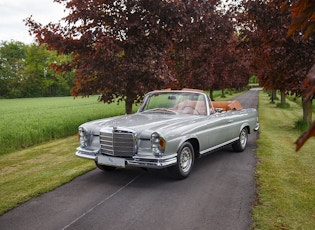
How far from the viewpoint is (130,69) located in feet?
27.5

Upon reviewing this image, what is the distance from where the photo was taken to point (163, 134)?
4957 millimetres

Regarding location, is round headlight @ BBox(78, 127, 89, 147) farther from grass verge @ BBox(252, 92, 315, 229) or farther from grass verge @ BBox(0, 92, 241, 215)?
grass verge @ BBox(252, 92, 315, 229)

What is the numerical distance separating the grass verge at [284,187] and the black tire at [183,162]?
52.6 inches

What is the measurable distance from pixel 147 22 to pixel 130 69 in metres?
1.60

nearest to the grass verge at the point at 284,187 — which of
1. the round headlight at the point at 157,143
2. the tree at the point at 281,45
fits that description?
the round headlight at the point at 157,143

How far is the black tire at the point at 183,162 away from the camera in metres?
5.33

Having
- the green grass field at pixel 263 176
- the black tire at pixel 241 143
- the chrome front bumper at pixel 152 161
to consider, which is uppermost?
the chrome front bumper at pixel 152 161

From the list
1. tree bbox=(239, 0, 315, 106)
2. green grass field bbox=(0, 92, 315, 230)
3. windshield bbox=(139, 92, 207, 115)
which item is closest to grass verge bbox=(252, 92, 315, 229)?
green grass field bbox=(0, 92, 315, 230)

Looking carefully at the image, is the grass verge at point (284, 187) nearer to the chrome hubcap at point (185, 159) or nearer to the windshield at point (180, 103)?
the chrome hubcap at point (185, 159)

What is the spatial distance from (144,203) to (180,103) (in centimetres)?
291

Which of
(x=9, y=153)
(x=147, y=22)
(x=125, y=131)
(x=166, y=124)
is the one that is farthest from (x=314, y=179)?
(x=9, y=153)

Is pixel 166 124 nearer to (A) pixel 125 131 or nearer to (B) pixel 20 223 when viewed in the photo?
(A) pixel 125 131

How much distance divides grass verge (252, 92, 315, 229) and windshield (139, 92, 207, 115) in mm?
1883

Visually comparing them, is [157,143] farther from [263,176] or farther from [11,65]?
[11,65]
